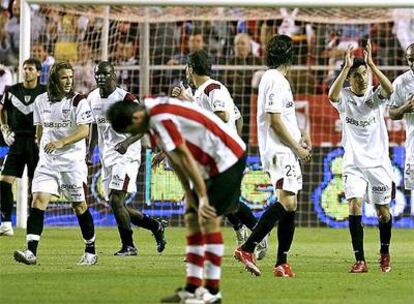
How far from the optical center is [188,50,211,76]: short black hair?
41.7 ft

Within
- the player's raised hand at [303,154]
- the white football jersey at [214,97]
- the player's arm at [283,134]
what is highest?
the white football jersey at [214,97]

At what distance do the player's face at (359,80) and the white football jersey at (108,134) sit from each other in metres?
3.13

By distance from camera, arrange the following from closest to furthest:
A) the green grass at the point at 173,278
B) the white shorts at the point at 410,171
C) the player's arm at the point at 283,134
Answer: the green grass at the point at 173,278
the player's arm at the point at 283,134
the white shorts at the point at 410,171

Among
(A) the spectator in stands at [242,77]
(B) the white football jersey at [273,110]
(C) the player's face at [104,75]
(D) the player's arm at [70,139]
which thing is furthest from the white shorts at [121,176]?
(A) the spectator in stands at [242,77]

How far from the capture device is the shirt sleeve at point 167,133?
359 inches

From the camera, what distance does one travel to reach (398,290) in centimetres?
1088

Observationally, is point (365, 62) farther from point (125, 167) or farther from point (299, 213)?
point (299, 213)

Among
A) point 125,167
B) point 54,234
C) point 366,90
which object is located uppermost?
point 366,90

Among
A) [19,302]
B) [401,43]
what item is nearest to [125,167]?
[19,302]

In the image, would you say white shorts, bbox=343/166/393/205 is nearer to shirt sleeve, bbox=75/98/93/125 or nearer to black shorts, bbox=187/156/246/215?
shirt sleeve, bbox=75/98/93/125

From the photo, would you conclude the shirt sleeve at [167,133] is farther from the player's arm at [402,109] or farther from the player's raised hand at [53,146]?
the player's arm at [402,109]

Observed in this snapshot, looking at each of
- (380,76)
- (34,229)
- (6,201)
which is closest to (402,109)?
(380,76)

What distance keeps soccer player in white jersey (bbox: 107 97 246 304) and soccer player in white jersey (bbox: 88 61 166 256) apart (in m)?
4.66

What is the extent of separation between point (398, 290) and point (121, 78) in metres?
12.1
